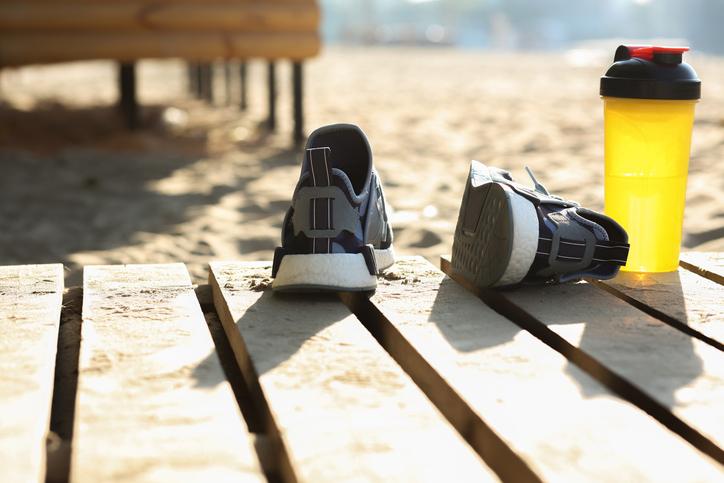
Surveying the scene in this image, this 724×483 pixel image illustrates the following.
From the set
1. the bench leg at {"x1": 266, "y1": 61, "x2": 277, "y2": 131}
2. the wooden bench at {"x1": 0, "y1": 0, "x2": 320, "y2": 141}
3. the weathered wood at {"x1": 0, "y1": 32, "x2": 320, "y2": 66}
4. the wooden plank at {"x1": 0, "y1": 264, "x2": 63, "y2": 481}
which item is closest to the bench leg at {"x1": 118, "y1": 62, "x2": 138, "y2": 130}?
the wooden bench at {"x1": 0, "y1": 0, "x2": 320, "y2": 141}

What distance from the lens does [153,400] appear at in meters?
1.27

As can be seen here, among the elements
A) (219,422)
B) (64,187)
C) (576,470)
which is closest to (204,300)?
(219,422)

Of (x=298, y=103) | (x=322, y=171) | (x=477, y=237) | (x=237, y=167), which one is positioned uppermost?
(x=322, y=171)

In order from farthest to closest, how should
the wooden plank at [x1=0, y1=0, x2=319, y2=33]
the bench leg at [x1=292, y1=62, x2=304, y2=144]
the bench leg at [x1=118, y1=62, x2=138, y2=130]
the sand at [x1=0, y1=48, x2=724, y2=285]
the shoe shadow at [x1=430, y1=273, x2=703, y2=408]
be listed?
1. the bench leg at [x1=118, y1=62, x2=138, y2=130]
2. the bench leg at [x1=292, y1=62, x2=304, y2=144]
3. the wooden plank at [x1=0, y1=0, x2=319, y2=33]
4. the sand at [x1=0, y1=48, x2=724, y2=285]
5. the shoe shadow at [x1=430, y1=273, x2=703, y2=408]

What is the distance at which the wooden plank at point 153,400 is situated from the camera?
42.3 inches

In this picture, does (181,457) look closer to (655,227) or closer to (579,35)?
(655,227)

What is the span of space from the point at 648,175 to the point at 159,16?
420 centimetres

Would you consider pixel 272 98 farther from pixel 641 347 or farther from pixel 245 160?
pixel 641 347

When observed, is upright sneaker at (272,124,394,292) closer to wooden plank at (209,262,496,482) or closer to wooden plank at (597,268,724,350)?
wooden plank at (209,262,496,482)

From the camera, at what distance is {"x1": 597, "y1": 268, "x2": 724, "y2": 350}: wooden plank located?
166cm

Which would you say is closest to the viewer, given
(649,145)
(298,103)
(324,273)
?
(324,273)

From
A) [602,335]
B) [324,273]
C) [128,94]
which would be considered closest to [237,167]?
[128,94]

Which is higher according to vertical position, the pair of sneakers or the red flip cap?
the red flip cap

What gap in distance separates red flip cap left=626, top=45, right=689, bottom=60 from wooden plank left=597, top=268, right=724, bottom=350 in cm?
46
